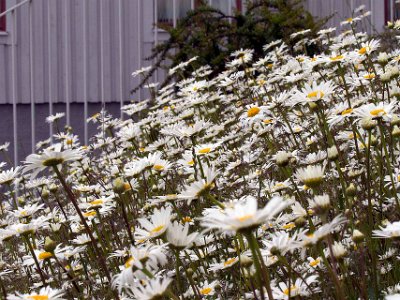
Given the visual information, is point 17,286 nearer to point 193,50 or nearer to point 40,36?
point 193,50

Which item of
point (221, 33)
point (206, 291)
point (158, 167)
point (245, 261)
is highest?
point (221, 33)

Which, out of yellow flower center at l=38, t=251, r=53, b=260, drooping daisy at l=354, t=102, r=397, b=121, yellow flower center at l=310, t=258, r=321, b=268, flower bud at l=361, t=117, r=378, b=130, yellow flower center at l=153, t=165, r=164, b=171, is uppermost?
drooping daisy at l=354, t=102, r=397, b=121

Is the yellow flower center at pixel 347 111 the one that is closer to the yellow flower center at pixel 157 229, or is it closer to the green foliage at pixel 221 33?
the yellow flower center at pixel 157 229

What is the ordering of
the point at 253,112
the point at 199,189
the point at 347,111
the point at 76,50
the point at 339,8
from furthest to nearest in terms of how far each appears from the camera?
1. the point at 76,50
2. the point at 339,8
3. the point at 253,112
4. the point at 347,111
5. the point at 199,189

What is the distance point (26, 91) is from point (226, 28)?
2.72 meters

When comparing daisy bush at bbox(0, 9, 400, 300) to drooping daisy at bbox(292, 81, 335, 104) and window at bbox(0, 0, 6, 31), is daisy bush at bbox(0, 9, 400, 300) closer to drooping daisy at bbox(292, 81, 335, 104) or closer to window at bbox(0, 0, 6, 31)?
drooping daisy at bbox(292, 81, 335, 104)

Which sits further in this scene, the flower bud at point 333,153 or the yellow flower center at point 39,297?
the flower bud at point 333,153

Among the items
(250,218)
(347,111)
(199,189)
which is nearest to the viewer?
(250,218)

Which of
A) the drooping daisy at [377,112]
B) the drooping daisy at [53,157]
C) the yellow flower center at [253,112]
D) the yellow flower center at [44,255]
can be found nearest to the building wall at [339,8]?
the yellow flower center at [253,112]

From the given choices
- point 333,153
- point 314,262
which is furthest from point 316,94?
point 314,262

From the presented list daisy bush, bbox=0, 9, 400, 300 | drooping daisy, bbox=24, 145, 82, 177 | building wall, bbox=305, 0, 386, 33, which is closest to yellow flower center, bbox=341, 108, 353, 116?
daisy bush, bbox=0, 9, 400, 300

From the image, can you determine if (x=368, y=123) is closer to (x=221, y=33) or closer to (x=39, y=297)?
(x=39, y=297)

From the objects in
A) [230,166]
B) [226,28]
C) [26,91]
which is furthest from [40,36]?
[230,166]

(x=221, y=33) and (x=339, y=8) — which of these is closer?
(x=221, y=33)
